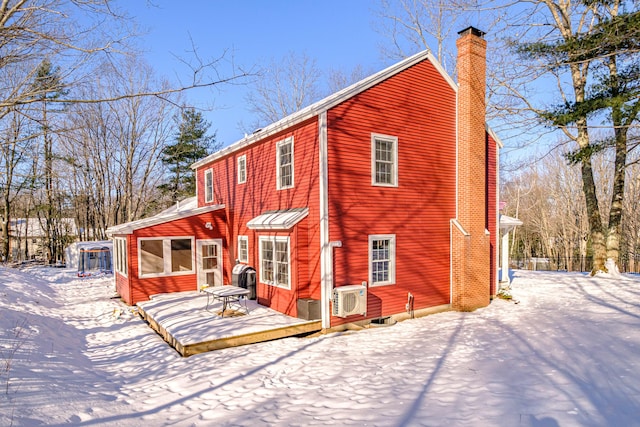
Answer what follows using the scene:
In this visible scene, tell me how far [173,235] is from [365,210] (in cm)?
735

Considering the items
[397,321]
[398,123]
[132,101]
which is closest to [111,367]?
[397,321]

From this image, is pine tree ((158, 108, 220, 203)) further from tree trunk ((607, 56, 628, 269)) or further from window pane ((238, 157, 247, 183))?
tree trunk ((607, 56, 628, 269))

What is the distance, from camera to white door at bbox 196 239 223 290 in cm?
1341

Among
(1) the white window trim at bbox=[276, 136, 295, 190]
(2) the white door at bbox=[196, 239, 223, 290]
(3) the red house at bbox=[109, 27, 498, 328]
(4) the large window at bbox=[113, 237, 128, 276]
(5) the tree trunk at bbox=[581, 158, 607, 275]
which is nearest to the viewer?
(3) the red house at bbox=[109, 27, 498, 328]

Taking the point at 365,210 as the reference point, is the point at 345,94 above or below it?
above

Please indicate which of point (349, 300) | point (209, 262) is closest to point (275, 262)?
point (349, 300)

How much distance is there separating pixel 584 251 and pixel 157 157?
3881cm

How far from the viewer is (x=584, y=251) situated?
3228 cm

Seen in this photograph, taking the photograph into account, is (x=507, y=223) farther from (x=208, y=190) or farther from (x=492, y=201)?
(x=208, y=190)

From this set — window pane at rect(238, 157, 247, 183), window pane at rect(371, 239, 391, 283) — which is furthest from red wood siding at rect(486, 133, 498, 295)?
window pane at rect(238, 157, 247, 183)

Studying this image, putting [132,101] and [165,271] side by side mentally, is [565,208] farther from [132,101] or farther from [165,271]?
[132,101]

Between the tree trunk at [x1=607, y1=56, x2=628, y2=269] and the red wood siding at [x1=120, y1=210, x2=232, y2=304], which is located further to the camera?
the tree trunk at [x1=607, y1=56, x2=628, y2=269]

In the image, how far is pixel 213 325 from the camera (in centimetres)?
865

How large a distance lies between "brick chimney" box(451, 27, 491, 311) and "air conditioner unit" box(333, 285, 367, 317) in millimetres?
3803
